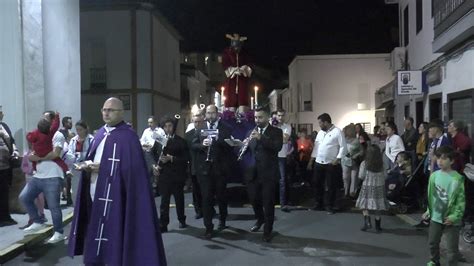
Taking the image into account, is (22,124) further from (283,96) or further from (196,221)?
(283,96)

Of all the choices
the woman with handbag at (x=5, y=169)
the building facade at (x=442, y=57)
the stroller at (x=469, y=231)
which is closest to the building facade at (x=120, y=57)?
the building facade at (x=442, y=57)

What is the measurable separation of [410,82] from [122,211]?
36.1 feet

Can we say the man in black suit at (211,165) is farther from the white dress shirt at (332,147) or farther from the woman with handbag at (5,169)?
the woman with handbag at (5,169)

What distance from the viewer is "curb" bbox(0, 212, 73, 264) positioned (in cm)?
700

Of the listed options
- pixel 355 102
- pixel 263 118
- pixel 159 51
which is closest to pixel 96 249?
pixel 263 118

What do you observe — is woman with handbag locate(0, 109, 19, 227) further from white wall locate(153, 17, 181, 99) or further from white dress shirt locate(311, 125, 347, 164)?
white wall locate(153, 17, 181, 99)

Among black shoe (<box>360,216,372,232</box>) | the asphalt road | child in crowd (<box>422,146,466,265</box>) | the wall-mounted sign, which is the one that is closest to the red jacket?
the asphalt road

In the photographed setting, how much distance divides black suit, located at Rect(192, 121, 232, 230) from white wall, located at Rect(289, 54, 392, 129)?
88.0 ft

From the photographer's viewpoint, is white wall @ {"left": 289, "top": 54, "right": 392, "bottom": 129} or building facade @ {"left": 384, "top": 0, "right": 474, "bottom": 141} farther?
white wall @ {"left": 289, "top": 54, "right": 392, "bottom": 129}

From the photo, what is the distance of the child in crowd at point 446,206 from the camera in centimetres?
605

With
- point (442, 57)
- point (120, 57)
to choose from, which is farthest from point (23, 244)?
point (120, 57)

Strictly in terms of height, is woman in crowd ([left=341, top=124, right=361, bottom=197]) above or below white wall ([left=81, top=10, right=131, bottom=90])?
below

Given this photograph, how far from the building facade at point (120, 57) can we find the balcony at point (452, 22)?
1640cm

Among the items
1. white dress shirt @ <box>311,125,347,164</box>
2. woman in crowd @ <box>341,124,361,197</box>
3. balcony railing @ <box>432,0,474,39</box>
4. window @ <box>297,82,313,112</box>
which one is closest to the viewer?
balcony railing @ <box>432,0,474,39</box>
